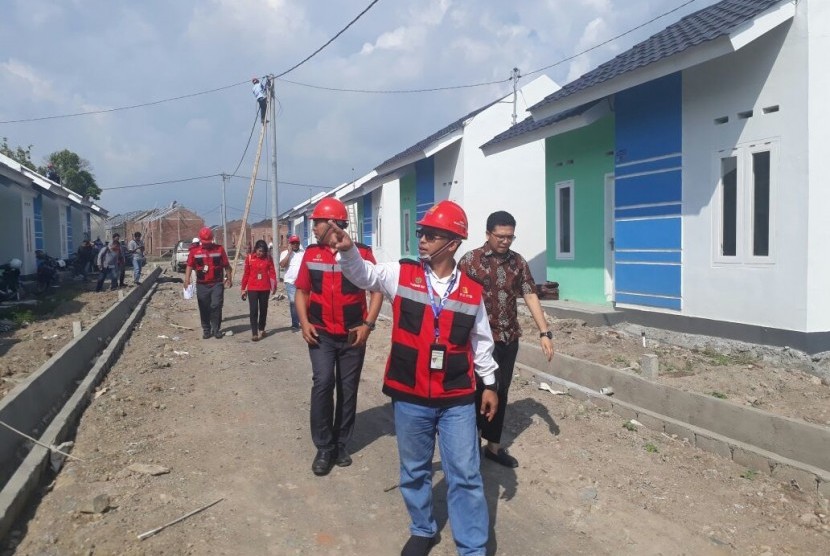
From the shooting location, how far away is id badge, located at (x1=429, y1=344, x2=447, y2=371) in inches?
136

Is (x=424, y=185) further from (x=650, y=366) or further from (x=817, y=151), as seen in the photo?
(x=650, y=366)

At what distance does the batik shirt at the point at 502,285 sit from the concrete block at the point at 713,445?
1.87 m

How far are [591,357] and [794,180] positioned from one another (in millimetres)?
3003

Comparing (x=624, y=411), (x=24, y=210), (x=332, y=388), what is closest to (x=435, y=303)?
(x=332, y=388)

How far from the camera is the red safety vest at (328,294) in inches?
201

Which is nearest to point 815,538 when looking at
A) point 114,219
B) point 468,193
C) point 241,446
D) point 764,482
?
point 764,482

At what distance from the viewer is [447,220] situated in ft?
11.6

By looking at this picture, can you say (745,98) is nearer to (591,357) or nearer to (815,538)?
(591,357)

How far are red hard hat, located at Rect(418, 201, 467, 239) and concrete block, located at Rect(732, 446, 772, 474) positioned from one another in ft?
10.2

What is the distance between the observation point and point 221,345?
35.9 ft

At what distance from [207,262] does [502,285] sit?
7313 millimetres

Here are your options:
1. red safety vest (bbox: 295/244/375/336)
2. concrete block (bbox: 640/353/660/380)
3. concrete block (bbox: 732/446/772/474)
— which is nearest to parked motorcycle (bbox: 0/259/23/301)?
red safety vest (bbox: 295/244/375/336)

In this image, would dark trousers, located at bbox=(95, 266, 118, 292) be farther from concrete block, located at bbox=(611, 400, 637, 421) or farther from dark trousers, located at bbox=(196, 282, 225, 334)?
concrete block, located at bbox=(611, 400, 637, 421)

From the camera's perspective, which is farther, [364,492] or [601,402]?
[601,402]
